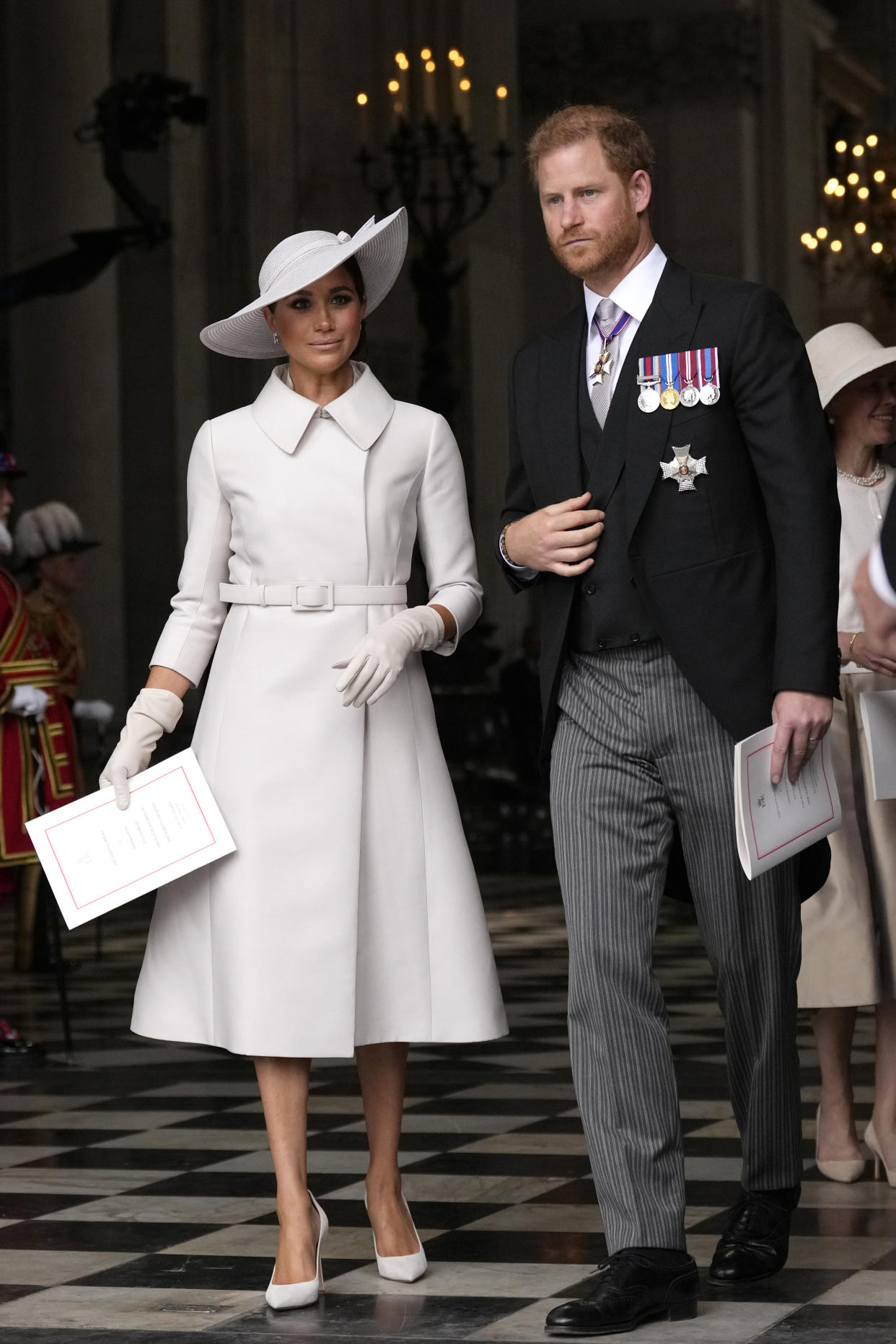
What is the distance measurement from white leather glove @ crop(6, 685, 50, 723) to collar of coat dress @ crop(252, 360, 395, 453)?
10.7 feet

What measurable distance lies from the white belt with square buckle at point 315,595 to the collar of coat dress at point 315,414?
0.22 metres

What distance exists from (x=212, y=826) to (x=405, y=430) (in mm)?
713

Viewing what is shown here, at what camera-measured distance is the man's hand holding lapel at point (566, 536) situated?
11.0 feet

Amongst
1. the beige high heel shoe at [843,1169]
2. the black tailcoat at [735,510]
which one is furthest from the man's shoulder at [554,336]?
the beige high heel shoe at [843,1169]

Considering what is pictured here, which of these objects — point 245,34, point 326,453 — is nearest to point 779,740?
point 326,453

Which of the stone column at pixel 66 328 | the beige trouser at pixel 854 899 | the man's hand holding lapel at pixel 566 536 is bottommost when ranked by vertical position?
the beige trouser at pixel 854 899

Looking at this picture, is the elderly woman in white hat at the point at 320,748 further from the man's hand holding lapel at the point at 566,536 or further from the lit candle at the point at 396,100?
the lit candle at the point at 396,100

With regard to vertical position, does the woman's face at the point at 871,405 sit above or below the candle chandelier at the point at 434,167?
below

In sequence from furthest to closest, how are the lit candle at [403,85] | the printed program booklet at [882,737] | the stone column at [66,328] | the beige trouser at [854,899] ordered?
the lit candle at [403,85]
the stone column at [66,328]
the beige trouser at [854,899]
the printed program booklet at [882,737]

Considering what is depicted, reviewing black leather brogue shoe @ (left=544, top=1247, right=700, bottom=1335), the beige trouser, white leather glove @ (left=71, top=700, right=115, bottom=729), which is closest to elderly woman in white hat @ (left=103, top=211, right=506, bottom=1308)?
black leather brogue shoe @ (left=544, top=1247, right=700, bottom=1335)

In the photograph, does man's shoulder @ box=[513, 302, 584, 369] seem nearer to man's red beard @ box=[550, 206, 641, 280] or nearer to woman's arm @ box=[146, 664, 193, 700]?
man's red beard @ box=[550, 206, 641, 280]

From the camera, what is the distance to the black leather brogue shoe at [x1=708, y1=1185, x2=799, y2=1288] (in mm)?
3438

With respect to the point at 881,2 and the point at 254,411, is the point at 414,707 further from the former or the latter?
the point at 881,2

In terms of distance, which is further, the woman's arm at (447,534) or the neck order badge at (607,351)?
the woman's arm at (447,534)
